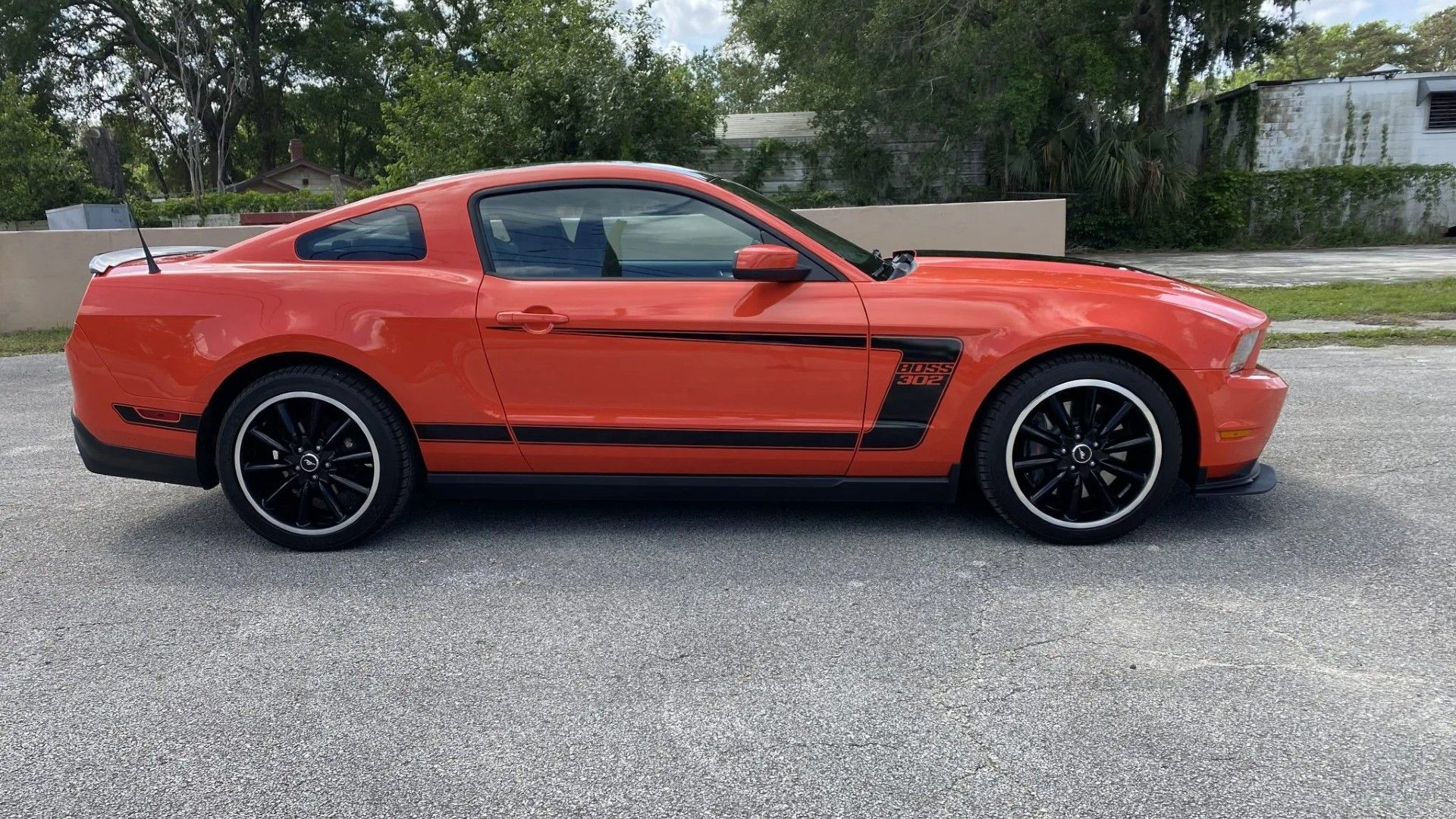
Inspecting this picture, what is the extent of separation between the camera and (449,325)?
370 centimetres

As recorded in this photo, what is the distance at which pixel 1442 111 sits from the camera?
21.7 metres

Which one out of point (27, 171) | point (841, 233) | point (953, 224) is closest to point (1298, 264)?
point (953, 224)

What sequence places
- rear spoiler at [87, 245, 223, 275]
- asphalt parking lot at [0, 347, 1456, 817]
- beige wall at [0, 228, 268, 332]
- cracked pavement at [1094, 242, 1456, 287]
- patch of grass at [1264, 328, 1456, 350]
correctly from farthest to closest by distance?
cracked pavement at [1094, 242, 1456, 287] < beige wall at [0, 228, 268, 332] < patch of grass at [1264, 328, 1456, 350] < rear spoiler at [87, 245, 223, 275] < asphalt parking lot at [0, 347, 1456, 817]

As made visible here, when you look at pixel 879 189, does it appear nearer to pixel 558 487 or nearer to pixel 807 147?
pixel 807 147

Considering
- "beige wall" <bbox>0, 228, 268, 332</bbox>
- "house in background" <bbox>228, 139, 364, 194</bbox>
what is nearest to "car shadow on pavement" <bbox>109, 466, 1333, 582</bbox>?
"beige wall" <bbox>0, 228, 268, 332</bbox>

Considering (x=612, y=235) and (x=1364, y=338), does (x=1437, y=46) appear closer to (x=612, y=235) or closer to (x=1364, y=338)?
(x=1364, y=338)

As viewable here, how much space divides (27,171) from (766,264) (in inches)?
1083

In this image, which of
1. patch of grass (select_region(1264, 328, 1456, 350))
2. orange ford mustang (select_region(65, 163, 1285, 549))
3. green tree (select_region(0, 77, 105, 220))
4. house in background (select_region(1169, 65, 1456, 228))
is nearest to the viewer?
orange ford mustang (select_region(65, 163, 1285, 549))

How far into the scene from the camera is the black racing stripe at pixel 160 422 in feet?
12.6

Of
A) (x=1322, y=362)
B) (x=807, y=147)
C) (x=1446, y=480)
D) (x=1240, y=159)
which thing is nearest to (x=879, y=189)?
(x=807, y=147)

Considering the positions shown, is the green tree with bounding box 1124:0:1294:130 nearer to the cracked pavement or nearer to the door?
the cracked pavement

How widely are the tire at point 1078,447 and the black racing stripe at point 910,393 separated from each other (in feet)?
0.76

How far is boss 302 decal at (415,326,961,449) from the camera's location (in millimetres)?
3611

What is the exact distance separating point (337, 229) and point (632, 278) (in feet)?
4.01
